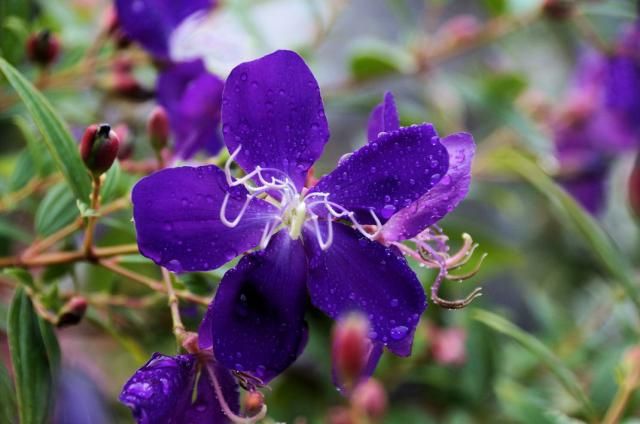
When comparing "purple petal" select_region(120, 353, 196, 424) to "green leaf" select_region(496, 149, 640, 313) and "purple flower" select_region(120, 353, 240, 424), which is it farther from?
"green leaf" select_region(496, 149, 640, 313)

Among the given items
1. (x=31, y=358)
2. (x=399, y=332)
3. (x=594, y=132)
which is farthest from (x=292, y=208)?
(x=594, y=132)

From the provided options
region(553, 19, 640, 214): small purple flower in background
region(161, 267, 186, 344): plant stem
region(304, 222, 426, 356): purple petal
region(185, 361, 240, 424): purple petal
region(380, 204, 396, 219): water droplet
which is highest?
region(380, 204, 396, 219): water droplet

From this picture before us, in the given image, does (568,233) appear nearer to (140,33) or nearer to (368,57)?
(368,57)

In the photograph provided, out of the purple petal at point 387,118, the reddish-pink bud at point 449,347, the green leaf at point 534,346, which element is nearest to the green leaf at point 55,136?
the purple petal at point 387,118

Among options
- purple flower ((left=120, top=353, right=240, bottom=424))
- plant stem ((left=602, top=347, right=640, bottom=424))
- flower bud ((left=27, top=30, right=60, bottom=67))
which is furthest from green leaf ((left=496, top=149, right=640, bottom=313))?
flower bud ((left=27, top=30, right=60, bottom=67))

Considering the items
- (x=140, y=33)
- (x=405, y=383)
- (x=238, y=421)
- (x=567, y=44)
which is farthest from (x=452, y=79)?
(x=238, y=421)

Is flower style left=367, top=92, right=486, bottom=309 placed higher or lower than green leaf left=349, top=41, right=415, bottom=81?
higher

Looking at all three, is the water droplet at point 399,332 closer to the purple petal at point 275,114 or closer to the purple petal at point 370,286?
the purple petal at point 370,286
